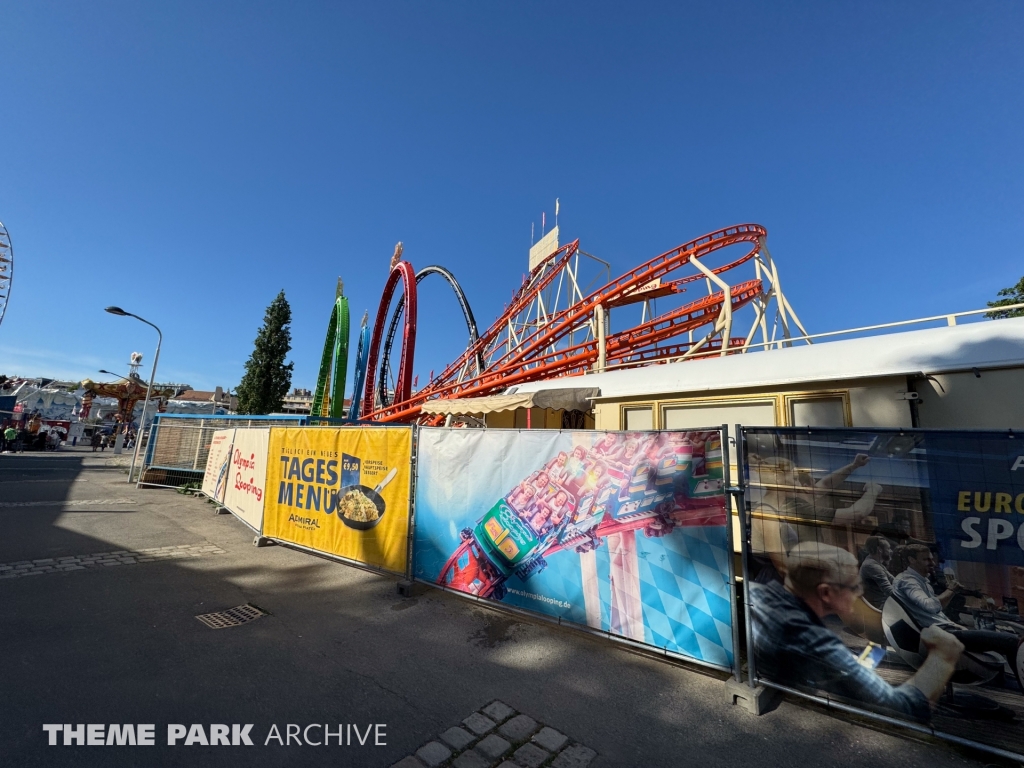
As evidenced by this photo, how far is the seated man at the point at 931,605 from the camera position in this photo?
2.41 m

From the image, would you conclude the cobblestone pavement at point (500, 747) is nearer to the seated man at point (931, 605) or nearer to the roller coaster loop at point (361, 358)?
the seated man at point (931, 605)

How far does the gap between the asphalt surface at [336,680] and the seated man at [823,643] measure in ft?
0.93

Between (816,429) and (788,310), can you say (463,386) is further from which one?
(816,429)

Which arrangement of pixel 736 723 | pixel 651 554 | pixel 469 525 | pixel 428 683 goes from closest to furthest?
1. pixel 736 723
2. pixel 428 683
3. pixel 651 554
4. pixel 469 525

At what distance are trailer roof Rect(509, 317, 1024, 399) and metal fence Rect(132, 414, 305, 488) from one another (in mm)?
9745

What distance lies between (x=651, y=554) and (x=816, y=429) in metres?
1.55

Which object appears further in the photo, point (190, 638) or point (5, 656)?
point (190, 638)

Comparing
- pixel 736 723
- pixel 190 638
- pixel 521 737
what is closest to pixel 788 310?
pixel 736 723

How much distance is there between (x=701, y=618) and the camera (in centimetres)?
327

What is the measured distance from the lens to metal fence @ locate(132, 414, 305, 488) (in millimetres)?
11828

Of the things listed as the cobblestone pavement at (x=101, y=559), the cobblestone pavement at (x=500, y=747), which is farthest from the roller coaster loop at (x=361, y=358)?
the cobblestone pavement at (x=500, y=747)

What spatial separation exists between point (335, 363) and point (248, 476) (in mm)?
23485

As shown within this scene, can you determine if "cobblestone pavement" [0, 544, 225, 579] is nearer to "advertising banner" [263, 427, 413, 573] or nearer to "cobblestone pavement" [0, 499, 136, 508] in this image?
"advertising banner" [263, 427, 413, 573]

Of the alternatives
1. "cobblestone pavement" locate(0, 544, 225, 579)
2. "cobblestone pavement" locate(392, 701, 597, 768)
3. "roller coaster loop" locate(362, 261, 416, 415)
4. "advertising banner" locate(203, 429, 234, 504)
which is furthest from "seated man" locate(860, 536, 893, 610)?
"roller coaster loop" locate(362, 261, 416, 415)
